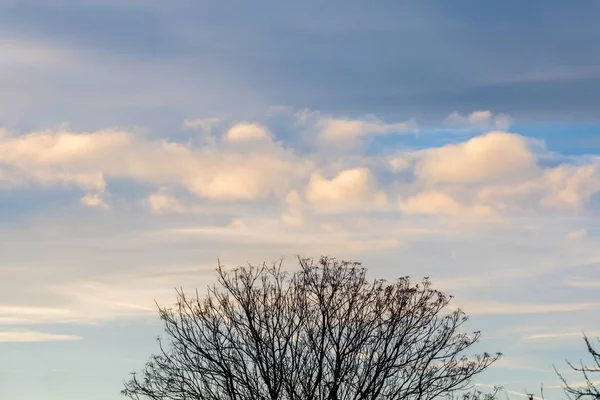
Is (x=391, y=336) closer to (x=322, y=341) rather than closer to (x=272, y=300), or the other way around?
(x=322, y=341)

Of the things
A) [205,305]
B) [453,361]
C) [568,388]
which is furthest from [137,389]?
[568,388]

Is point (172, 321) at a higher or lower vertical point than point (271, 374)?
higher

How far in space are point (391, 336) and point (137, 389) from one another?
28.1 feet

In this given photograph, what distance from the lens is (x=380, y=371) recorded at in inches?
1064

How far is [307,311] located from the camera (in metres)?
27.8

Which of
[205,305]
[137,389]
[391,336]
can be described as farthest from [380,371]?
[137,389]

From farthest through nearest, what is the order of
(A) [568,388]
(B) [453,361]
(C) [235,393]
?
(B) [453,361] → (C) [235,393] → (A) [568,388]

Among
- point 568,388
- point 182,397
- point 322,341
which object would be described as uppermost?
point 322,341

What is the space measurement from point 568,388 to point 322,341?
13558mm

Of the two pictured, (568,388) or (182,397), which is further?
(182,397)

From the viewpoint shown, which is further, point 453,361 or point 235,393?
point 453,361

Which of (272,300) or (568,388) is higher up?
(272,300)

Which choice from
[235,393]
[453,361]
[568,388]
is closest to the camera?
[568,388]

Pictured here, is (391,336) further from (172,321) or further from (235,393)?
(172,321)
